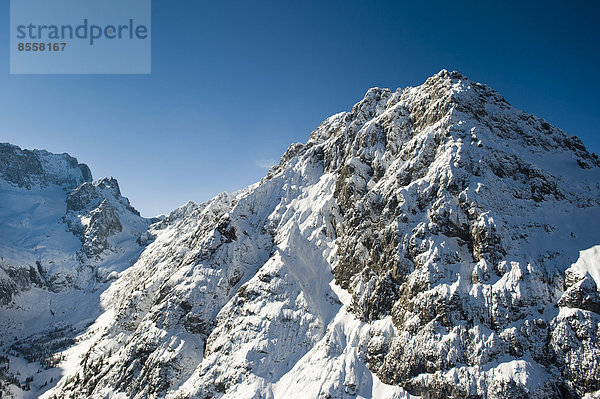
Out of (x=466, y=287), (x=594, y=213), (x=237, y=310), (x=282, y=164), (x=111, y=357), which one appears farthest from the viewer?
(x=282, y=164)

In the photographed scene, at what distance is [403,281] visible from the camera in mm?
59250

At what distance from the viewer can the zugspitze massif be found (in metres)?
45.8

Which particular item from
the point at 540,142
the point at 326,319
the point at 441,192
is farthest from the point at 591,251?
the point at 326,319

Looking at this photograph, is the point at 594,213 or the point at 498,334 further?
the point at 594,213

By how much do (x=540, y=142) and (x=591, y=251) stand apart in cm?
3672

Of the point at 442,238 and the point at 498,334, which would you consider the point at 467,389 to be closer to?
the point at 498,334

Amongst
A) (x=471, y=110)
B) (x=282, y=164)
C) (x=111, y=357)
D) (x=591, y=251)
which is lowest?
(x=111, y=357)

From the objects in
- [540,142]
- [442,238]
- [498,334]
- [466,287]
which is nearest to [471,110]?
[540,142]

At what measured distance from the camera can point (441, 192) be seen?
62.0 m

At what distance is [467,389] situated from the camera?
44.0 metres

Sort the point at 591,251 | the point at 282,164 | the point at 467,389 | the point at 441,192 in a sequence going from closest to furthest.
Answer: the point at 467,389 → the point at 591,251 → the point at 441,192 → the point at 282,164

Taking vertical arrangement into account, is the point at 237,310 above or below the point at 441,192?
below

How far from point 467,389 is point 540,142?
60.5 metres

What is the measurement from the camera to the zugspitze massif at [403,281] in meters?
45.8
